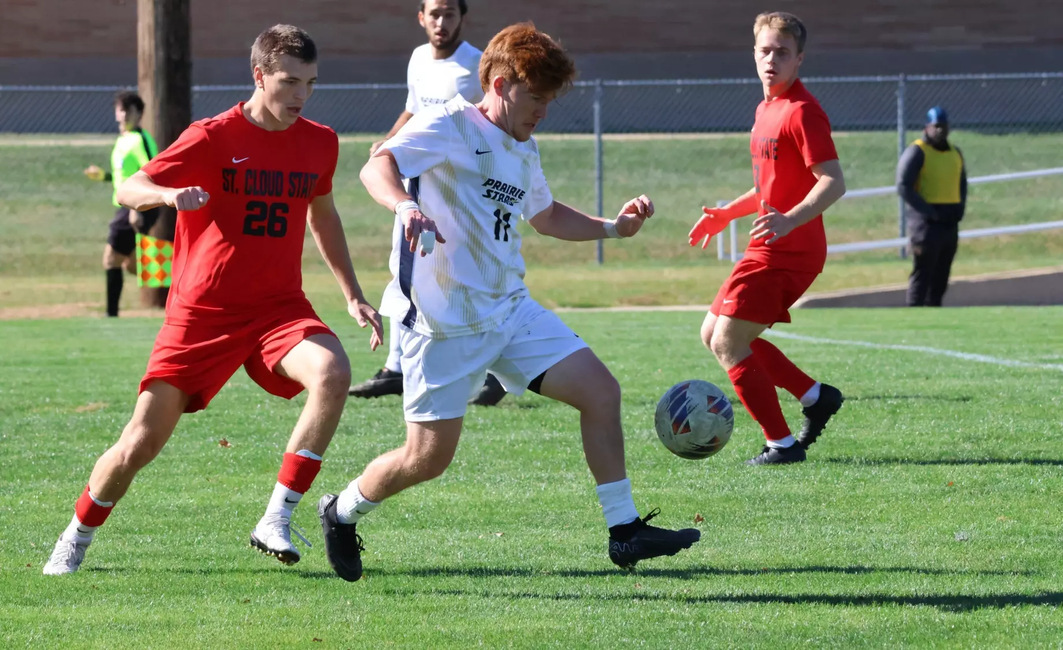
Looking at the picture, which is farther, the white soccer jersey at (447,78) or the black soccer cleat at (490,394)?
the black soccer cleat at (490,394)

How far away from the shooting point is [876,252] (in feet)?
76.5

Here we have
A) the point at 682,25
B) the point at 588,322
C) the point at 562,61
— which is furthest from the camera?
the point at 682,25

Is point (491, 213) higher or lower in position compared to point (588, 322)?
higher

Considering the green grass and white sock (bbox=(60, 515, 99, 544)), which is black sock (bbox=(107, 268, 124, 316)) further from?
white sock (bbox=(60, 515, 99, 544))

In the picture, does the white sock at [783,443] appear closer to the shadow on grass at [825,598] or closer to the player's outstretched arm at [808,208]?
the player's outstretched arm at [808,208]

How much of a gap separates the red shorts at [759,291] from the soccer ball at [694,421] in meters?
1.22

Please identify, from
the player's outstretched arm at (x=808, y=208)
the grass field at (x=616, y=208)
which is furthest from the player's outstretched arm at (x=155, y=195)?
the grass field at (x=616, y=208)

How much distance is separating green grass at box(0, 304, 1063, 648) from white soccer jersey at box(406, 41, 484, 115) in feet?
6.27

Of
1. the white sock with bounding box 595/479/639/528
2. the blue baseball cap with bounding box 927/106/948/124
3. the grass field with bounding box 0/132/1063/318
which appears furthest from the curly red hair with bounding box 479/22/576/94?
the grass field with bounding box 0/132/1063/318

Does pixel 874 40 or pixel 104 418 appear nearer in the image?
pixel 104 418

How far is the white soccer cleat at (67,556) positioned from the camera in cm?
525

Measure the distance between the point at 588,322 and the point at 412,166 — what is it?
9967 millimetres

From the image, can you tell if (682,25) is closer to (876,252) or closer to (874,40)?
(874,40)

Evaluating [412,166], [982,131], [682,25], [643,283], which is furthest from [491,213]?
[682,25]
